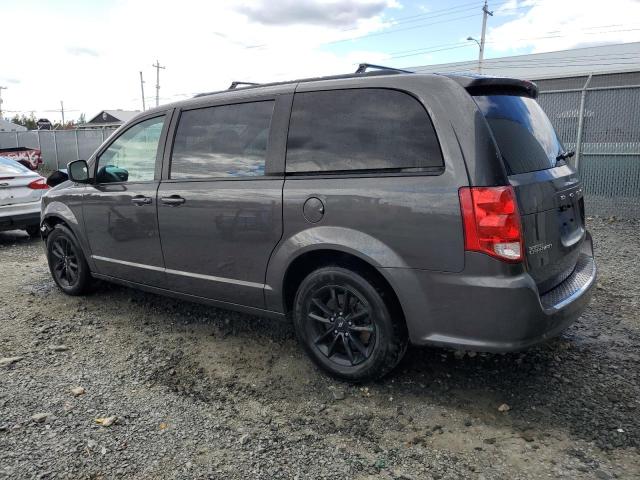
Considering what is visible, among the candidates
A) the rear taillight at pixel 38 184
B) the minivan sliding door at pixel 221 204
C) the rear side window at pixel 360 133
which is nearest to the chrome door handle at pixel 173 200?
the minivan sliding door at pixel 221 204

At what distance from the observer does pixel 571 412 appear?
2.86 metres

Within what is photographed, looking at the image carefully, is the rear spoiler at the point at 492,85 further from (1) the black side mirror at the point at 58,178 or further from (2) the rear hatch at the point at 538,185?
(1) the black side mirror at the point at 58,178

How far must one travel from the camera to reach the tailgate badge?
2.66 m

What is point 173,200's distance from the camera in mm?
3822

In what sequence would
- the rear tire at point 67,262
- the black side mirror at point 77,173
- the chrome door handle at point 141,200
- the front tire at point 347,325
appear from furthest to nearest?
the rear tire at point 67,262 < the black side mirror at point 77,173 < the chrome door handle at point 141,200 < the front tire at point 347,325

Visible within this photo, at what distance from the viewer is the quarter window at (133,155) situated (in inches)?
163

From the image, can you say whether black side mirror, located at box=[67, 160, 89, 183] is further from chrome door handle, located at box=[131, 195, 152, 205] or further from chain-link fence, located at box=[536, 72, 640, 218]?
chain-link fence, located at box=[536, 72, 640, 218]

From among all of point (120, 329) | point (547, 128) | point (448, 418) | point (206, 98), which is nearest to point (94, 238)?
point (120, 329)

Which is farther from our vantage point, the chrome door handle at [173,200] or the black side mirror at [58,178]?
the black side mirror at [58,178]

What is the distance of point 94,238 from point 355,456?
10.6 ft

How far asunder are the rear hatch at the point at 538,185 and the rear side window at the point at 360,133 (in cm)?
37

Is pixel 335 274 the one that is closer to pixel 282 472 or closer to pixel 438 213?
pixel 438 213

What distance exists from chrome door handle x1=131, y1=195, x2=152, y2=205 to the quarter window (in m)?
0.15

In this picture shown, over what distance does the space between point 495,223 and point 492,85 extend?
883 millimetres
